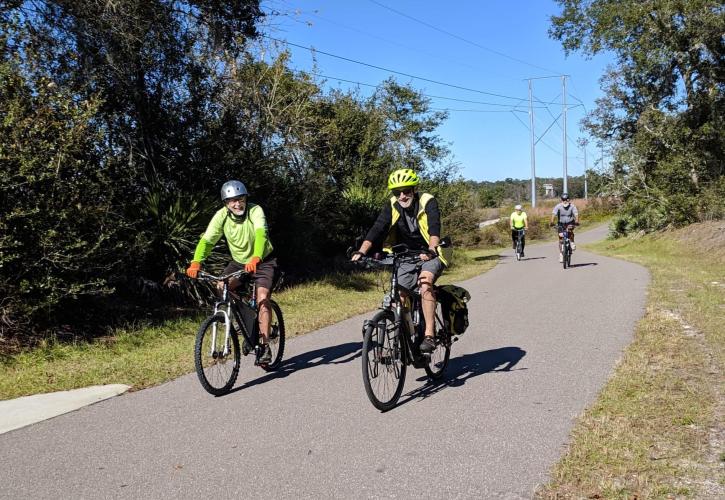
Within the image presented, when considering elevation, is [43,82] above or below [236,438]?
above

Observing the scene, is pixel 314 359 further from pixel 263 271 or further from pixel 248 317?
pixel 263 271

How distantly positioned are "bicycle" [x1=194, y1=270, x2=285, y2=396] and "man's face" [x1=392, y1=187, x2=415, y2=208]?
1.69 metres

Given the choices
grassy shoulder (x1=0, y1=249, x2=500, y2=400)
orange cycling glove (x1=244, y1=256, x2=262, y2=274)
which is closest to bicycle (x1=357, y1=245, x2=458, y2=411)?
grassy shoulder (x1=0, y1=249, x2=500, y2=400)

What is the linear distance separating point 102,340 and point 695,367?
23.7 ft

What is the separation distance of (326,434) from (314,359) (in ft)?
8.72

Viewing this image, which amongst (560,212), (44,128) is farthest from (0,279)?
(560,212)

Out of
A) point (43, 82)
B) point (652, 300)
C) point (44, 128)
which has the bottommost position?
point (652, 300)

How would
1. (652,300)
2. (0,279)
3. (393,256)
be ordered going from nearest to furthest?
(393,256), (0,279), (652,300)

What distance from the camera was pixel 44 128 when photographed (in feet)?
26.7

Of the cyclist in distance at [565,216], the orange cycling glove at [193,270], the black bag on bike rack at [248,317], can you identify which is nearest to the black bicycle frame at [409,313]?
the black bag on bike rack at [248,317]

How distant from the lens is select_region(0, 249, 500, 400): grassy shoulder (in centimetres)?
639

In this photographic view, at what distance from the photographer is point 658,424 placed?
4.51 m

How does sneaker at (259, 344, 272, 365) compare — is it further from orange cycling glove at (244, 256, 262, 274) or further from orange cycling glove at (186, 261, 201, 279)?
orange cycling glove at (186, 261, 201, 279)

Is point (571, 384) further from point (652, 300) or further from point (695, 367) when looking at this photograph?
point (652, 300)
